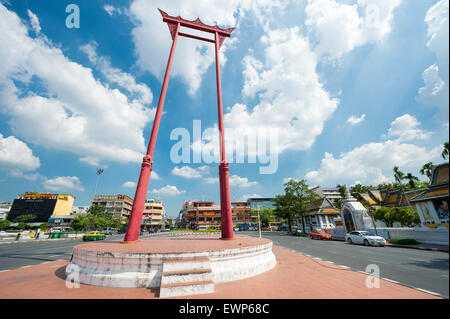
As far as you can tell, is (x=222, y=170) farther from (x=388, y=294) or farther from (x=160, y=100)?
(x=388, y=294)

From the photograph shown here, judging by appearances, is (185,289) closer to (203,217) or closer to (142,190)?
(142,190)

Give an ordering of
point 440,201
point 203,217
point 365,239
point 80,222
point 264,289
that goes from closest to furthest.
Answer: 1. point 440,201
2. point 264,289
3. point 365,239
4. point 80,222
5. point 203,217

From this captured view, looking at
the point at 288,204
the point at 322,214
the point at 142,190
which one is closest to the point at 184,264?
the point at 142,190

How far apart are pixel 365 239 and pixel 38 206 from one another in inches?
3891

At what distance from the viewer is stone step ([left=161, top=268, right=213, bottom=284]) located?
499 centimetres

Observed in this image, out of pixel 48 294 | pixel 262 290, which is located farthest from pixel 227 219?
pixel 48 294

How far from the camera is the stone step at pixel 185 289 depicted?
4699 mm

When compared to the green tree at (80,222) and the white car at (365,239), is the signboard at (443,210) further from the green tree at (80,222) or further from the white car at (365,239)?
the green tree at (80,222)

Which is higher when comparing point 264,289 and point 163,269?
point 163,269

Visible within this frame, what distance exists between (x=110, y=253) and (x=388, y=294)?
7.79 metres

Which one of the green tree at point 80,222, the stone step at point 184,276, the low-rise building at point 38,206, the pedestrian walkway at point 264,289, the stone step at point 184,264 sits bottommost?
the pedestrian walkway at point 264,289

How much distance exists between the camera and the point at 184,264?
5.46 m

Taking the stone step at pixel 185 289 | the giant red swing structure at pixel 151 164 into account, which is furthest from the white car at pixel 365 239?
the stone step at pixel 185 289

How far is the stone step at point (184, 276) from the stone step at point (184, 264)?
0.55 feet
